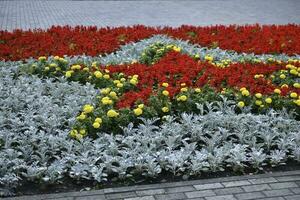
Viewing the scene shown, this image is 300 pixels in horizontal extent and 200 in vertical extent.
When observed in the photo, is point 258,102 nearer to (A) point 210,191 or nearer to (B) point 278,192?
(B) point 278,192

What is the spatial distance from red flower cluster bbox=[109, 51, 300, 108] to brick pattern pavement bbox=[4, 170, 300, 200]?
1.54 m

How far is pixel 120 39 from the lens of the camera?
840 cm

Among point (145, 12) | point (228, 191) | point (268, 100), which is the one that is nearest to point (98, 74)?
point (268, 100)

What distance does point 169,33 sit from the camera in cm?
889

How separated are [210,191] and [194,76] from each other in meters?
2.52

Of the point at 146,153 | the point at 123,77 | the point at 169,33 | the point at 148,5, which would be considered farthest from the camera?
the point at 148,5

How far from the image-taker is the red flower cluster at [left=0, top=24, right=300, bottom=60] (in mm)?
7527

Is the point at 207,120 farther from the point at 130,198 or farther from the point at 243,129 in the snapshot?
the point at 130,198

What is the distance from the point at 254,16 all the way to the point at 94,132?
9.98 metres

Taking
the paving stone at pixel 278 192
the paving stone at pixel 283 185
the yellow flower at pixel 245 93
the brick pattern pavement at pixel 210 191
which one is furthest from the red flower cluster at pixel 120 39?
the paving stone at pixel 278 192

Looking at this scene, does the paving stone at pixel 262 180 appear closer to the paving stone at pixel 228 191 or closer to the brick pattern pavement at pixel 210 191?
the brick pattern pavement at pixel 210 191

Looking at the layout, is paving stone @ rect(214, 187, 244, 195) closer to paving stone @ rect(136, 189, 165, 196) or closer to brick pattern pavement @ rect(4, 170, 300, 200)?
brick pattern pavement @ rect(4, 170, 300, 200)

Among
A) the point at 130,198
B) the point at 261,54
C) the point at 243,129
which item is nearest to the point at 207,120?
the point at 243,129

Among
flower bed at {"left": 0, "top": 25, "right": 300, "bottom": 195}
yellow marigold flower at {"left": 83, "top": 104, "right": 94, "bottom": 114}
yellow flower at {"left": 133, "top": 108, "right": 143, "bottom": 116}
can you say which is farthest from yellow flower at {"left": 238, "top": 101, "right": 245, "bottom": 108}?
yellow marigold flower at {"left": 83, "top": 104, "right": 94, "bottom": 114}
